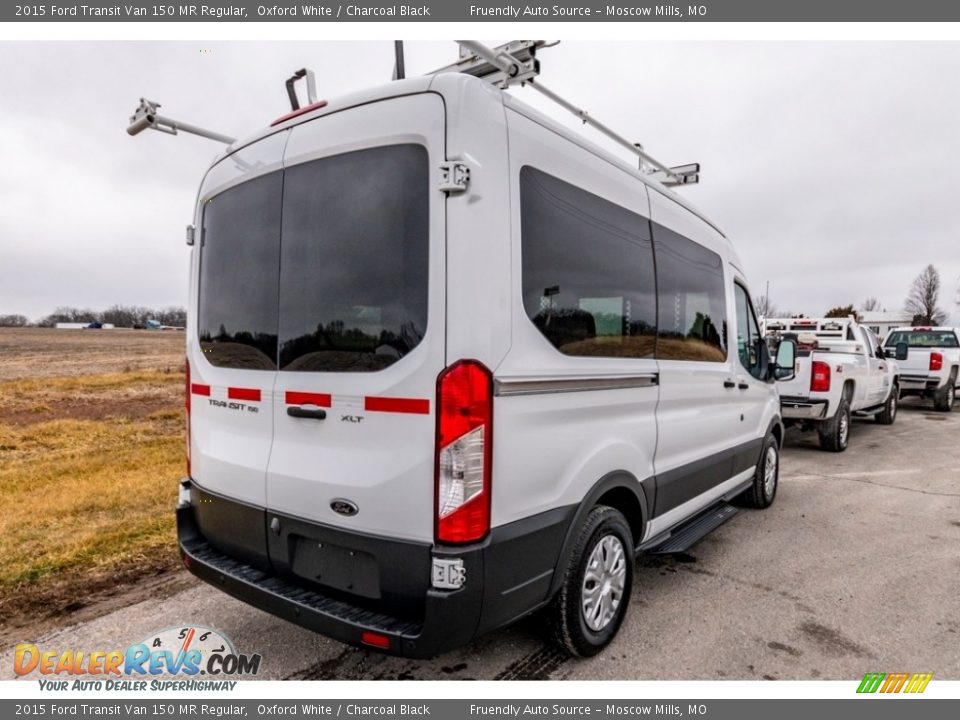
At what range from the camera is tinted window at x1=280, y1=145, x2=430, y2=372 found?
2260mm

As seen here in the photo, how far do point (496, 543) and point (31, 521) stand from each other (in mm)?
A: 4484

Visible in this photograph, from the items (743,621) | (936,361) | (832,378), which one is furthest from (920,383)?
(743,621)

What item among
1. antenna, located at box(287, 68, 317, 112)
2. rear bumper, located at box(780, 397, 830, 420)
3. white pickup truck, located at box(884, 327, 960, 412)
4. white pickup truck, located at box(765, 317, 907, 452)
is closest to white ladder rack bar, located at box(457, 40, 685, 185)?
antenna, located at box(287, 68, 317, 112)

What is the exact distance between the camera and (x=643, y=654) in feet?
9.61

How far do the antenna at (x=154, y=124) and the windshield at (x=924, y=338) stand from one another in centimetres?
1537

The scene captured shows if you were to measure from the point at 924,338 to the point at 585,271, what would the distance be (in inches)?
616

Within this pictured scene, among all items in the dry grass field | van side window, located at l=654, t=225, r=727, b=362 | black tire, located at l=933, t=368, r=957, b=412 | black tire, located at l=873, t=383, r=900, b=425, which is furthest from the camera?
black tire, located at l=933, t=368, r=957, b=412

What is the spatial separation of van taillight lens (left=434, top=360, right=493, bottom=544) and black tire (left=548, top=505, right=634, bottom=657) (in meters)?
0.73

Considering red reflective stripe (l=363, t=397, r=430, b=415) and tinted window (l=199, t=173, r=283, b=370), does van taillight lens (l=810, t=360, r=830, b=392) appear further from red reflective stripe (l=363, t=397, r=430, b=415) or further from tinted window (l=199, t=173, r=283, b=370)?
tinted window (l=199, t=173, r=283, b=370)

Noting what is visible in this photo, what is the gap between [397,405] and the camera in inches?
87.3

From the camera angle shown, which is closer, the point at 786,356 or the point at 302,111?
the point at 302,111

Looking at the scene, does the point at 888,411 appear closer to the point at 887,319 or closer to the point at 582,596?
the point at 582,596

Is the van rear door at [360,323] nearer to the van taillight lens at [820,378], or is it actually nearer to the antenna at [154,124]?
the antenna at [154,124]

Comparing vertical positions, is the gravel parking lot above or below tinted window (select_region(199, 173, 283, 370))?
below
